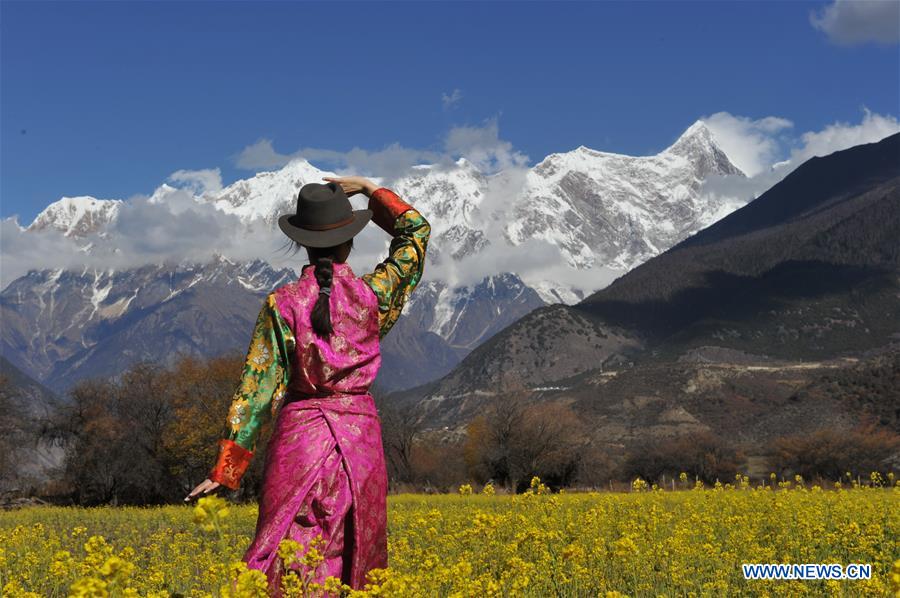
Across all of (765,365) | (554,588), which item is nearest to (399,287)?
(554,588)

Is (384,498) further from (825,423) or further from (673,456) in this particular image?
(825,423)

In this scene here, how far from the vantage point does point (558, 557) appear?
7.57 m

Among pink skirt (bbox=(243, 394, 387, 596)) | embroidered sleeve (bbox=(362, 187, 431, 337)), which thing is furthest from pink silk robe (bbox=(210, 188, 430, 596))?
embroidered sleeve (bbox=(362, 187, 431, 337))

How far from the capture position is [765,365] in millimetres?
130250

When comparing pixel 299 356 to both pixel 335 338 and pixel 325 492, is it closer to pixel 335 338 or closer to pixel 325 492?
pixel 335 338

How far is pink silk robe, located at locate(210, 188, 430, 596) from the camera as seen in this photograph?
4773mm

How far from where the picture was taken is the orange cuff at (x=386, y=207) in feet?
19.3

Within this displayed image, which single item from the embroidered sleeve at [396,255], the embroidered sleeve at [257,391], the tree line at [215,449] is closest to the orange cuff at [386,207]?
the embroidered sleeve at [396,255]

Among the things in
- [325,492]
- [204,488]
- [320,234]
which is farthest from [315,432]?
[320,234]

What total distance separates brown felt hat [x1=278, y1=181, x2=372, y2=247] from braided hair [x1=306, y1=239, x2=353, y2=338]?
0.08 meters

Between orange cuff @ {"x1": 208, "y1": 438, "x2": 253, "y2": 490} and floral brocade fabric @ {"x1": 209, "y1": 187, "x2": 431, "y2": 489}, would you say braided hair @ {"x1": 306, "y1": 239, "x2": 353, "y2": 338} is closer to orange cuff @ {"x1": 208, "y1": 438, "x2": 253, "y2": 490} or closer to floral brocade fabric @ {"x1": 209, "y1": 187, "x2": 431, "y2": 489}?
floral brocade fabric @ {"x1": 209, "y1": 187, "x2": 431, "y2": 489}

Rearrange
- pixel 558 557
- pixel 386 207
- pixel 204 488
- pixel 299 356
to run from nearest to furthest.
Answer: pixel 204 488 < pixel 299 356 < pixel 386 207 < pixel 558 557

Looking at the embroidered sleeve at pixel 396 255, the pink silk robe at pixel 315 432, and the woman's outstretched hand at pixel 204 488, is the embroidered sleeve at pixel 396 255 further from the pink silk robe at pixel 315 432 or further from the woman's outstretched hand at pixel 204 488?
the woman's outstretched hand at pixel 204 488

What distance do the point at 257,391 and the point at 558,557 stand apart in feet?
11.9
